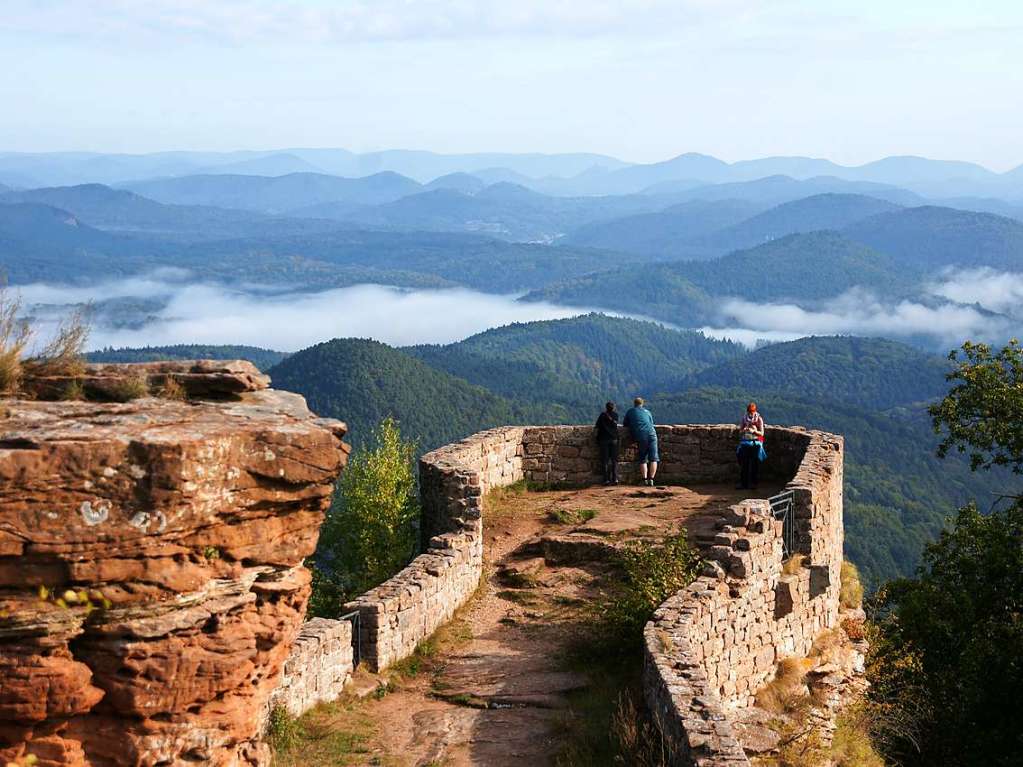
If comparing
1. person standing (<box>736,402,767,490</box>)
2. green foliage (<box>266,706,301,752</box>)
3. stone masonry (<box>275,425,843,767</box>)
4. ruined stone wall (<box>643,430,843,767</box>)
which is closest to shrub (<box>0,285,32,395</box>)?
green foliage (<box>266,706,301,752</box>)

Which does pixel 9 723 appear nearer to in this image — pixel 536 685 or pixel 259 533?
pixel 259 533

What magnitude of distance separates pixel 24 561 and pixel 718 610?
33.5ft

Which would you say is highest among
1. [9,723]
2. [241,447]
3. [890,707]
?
[241,447]

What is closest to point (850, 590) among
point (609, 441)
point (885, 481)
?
point (609, 441)

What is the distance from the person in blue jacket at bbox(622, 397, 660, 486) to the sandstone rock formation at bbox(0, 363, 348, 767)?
16.3m

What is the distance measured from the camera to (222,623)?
855cm

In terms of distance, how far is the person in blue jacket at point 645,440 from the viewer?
25.1 m

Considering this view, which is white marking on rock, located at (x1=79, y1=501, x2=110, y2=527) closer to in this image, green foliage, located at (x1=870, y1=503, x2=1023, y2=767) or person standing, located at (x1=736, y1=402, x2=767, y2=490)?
green foliage, located at (x1=870, y1=503, x2=1023, y2=767)

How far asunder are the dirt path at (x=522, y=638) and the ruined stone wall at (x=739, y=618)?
1.50 metres

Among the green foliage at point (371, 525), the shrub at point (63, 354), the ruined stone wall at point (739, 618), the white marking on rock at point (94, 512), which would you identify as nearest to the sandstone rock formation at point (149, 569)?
the white marking on rock at point (94, 512)

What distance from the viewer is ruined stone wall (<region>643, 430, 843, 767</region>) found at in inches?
470

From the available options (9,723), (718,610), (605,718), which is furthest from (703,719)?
(9,723)

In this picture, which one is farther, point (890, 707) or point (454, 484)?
point (454, 484)

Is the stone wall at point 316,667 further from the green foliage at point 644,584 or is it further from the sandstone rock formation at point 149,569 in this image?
the sandstone rock formation at point 149,569
